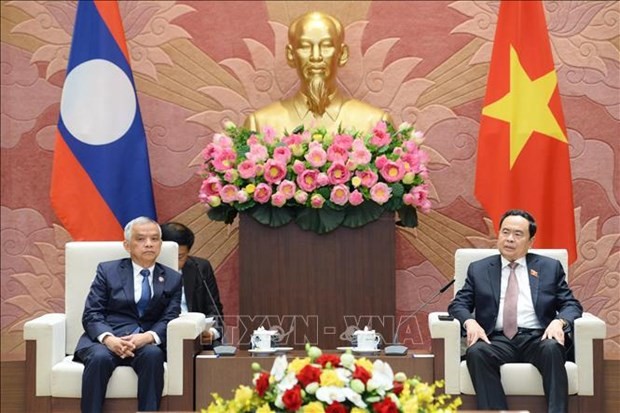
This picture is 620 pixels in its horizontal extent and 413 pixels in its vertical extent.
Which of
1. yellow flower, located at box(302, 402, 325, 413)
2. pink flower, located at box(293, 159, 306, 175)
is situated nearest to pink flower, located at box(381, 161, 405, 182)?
pink flower, located at box(293, 159, 306, 175)

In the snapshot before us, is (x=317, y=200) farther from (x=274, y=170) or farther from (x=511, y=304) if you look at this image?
(x=511, y=304)

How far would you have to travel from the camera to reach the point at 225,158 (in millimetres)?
5750

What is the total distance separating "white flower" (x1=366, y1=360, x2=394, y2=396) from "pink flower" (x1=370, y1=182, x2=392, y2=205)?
7.78ft

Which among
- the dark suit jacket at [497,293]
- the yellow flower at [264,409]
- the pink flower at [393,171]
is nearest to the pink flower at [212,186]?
the pink flower at [393,171]

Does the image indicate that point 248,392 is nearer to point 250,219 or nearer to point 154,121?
point 250,219

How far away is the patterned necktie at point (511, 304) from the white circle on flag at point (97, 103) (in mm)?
2690

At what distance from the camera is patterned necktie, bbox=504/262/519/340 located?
519 cm

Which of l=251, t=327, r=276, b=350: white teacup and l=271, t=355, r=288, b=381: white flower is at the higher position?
l=271, t=355, r=288, b=381: white flower

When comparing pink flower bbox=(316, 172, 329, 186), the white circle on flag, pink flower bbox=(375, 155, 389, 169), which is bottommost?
pink flower bbox=(316, 172, 329, 186)

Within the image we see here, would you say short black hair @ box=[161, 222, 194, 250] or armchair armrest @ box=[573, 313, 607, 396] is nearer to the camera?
armchair armrest @ box=[573, 313, 607, 396]

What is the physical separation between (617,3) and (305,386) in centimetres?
482

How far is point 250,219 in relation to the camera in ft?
19.2

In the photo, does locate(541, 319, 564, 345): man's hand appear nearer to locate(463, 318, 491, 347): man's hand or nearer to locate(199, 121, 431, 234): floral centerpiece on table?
locate(463, 318, 491, 347): man's hand

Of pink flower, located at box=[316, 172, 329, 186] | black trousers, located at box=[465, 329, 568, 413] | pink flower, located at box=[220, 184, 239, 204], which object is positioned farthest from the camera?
pink flower, located at box=[220, 184, 239, 204]
